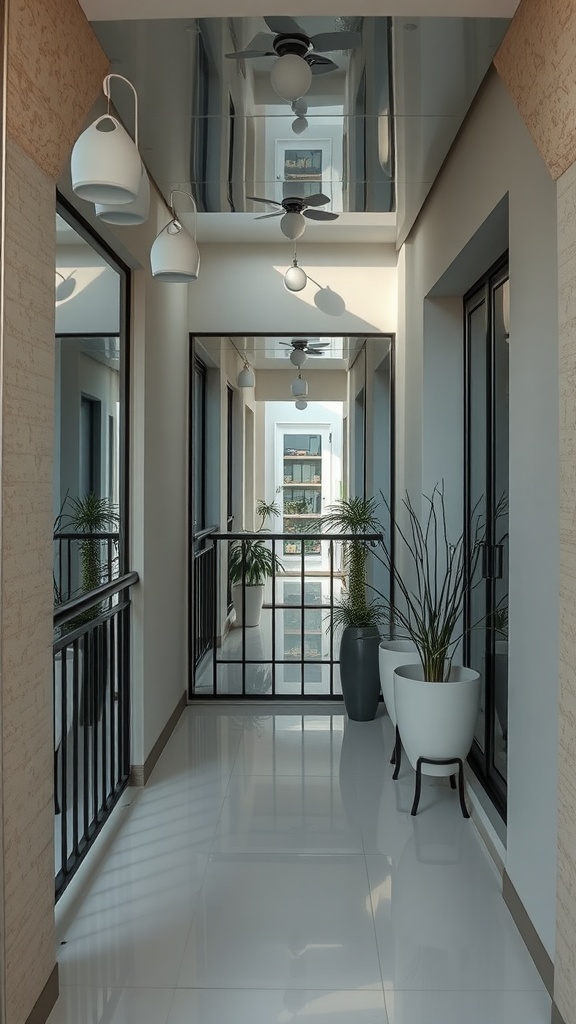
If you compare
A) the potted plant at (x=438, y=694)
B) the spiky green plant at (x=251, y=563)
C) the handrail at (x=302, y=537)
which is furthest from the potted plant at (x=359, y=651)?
the spiky green plant at (x=251, y=563)

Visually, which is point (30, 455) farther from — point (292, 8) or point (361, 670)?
point (361, 670)

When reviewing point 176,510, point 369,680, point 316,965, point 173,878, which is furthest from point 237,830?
point 176,510

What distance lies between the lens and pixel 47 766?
6.47 feet

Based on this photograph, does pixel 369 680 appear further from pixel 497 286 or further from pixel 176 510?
pixel 497 286

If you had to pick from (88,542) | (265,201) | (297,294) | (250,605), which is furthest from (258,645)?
(265,201)

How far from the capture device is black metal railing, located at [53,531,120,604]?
2.88 meters

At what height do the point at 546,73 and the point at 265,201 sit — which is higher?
the point at 265,201

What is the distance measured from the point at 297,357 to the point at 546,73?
12.4 ft

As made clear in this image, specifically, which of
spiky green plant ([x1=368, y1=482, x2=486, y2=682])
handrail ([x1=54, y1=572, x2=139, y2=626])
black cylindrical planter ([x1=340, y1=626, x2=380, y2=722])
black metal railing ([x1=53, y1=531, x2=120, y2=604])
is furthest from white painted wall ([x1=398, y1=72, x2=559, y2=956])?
black cylindrical planter ([x1=340, y1=626, x2=380, y2=722])

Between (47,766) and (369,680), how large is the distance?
273 cm

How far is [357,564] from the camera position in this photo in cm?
473

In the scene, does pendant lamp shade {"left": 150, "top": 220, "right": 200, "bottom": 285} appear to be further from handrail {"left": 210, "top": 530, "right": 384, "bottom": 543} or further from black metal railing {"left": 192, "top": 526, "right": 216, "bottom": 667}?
black metal railing {"left": 192, "top": 526, "right": 216, "bottom": 667}

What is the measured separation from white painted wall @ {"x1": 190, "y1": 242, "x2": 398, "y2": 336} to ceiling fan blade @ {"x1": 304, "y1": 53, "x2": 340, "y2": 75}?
7.82 ft

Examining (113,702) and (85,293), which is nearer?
(85,293)
